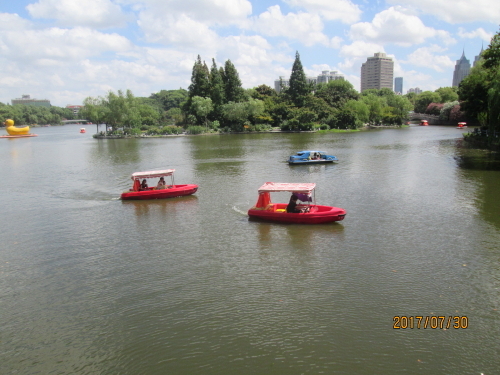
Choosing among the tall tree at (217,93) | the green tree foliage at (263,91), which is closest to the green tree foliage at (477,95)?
A: the tall tree at (217,93)

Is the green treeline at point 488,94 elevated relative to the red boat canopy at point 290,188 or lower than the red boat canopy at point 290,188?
elevated

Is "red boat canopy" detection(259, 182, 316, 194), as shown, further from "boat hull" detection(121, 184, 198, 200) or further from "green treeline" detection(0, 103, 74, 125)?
"green treeline" detection(0, 103, 74, 125)

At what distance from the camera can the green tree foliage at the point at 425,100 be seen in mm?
139125

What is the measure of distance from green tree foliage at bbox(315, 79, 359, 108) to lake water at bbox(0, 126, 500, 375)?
83.9 m

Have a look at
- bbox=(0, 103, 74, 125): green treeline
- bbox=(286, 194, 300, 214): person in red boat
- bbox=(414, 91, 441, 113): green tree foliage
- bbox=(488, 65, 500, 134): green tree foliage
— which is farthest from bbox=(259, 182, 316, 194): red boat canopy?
bbox=(0, 103, 74, 125): green treeline

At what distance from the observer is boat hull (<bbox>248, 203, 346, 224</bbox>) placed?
2012cm

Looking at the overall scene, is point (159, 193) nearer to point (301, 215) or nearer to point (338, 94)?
point (301, 215)

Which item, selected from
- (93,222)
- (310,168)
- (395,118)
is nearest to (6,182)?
(93,222)

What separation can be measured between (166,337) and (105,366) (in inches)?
68.4

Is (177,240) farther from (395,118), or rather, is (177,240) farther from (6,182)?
(395,118)

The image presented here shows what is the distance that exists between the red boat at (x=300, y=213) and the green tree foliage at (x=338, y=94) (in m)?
89.3

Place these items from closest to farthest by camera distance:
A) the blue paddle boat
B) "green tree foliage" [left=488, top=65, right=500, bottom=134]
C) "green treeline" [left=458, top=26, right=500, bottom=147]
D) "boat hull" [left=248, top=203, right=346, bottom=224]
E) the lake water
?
the lake water
"boat hull" [left=248, top=203, right=346, bottom=224]
"green tree foliage" [left=488, top=65, right=500, bottom=134]
"green treeline" [left=458, top=26, right=500, bottom=147]
the blue paddle boat

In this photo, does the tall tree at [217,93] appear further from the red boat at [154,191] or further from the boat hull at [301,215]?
the boat hull at [301,215]

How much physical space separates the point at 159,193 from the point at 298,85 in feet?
291
